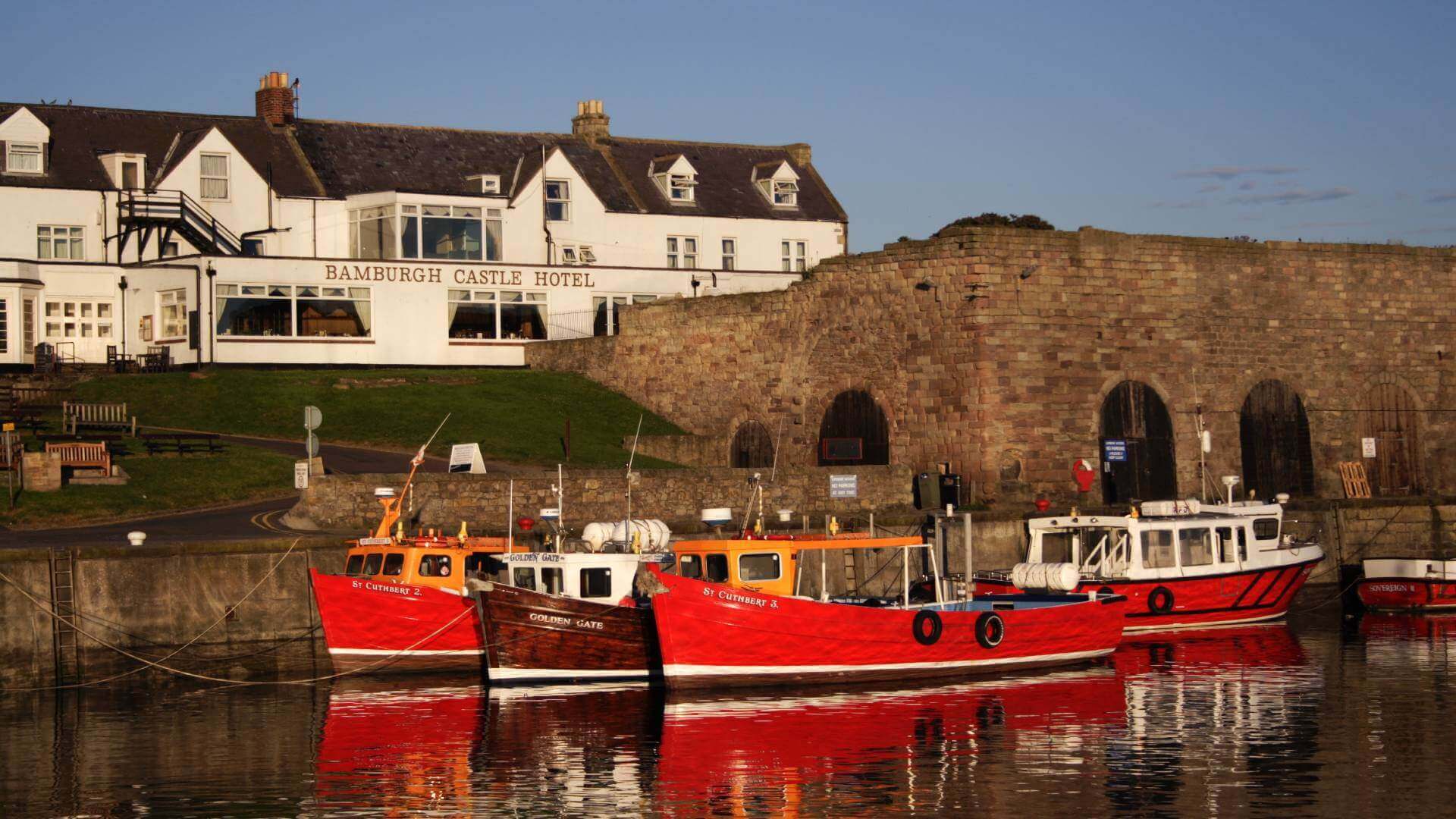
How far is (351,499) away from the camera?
1302 inches

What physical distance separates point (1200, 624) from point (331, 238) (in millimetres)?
33434

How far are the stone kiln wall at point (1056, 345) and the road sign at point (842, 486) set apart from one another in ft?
13.3

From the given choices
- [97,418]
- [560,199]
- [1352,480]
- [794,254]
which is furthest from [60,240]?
[1352,480]

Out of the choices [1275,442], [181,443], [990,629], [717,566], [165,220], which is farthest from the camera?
[165,220]

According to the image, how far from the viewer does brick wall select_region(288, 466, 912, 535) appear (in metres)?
33.0

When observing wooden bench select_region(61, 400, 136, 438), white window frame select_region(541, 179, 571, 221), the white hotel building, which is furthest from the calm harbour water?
white window frame select_region(541, 179, 571, 221)

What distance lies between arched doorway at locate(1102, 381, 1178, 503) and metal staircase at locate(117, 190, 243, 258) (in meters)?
28.3

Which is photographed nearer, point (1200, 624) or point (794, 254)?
point (1200, 624)

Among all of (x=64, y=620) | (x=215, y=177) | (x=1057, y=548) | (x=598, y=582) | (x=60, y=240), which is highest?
(x=215, y=177)

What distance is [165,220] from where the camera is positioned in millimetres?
55375

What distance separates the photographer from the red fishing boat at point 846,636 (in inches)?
1035

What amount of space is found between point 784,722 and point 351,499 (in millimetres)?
12043

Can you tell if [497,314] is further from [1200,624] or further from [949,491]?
[1200,624]

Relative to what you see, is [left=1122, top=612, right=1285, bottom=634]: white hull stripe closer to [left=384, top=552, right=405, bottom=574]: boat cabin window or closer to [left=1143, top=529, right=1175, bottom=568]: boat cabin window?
[left=1143, top=529, right=1175, bottom=568]: boat cabin window
